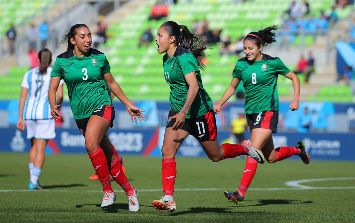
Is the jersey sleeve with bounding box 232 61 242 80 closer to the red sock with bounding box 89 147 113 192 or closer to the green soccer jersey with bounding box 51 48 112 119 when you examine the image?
the green soccer jersey with bounding box 51 48 112 119

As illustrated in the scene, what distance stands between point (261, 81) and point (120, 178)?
2.83 meters

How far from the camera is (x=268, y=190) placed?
1689 cm

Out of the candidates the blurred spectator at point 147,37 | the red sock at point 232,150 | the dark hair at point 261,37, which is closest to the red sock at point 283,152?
the dark hair at point 261,37

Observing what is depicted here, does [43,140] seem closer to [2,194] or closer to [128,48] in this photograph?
[2,194]

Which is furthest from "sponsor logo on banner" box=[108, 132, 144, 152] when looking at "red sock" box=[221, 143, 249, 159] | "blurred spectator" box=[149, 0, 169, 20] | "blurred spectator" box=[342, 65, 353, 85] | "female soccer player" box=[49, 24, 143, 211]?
"female soccer player" box=[49, 24, 143, 211]

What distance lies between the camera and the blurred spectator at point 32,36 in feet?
138

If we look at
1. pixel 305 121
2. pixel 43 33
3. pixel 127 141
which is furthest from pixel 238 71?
pixel 43 33

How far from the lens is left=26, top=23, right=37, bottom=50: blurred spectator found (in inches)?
1652

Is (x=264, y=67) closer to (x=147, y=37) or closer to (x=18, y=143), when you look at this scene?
(x=18, y=143)

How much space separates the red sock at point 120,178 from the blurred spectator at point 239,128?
17033 mm

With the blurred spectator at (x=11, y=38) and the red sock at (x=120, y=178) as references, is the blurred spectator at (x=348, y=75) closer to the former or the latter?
the blurred spectator at (x=11, y=38)

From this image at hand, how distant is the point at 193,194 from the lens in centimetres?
1566

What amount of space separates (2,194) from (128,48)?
26.5m

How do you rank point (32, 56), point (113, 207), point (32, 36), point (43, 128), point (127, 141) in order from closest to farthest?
point (113, 207)
point (43, 128)
point (127, 141)
point (32, 56)
point (32, 36)
